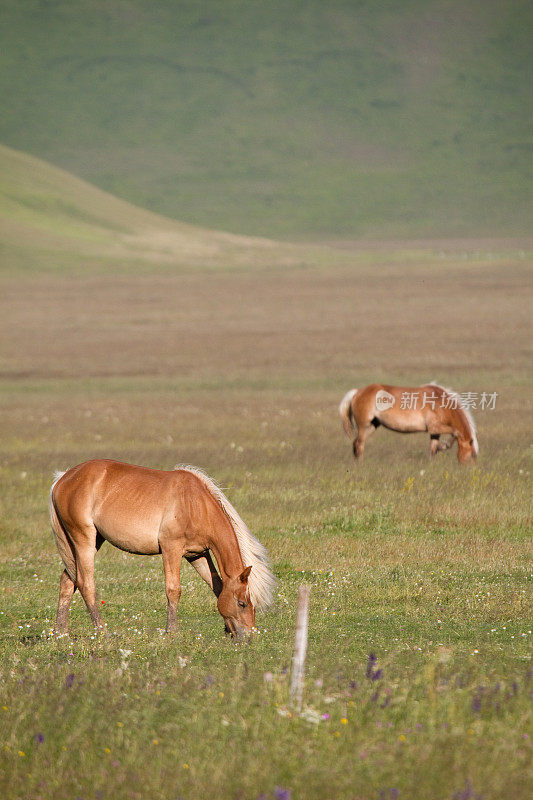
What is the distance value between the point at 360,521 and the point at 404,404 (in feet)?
21.0

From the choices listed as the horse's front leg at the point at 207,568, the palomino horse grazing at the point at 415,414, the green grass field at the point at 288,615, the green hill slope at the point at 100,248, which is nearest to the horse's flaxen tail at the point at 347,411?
the palomino horse grazing at the point at 415,414

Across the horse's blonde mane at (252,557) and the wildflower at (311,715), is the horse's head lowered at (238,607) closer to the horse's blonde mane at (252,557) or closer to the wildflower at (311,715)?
the horse's blonde mane at (252,557)

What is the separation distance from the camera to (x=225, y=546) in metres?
9.98

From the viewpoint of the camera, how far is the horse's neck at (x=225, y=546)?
988 centimetres

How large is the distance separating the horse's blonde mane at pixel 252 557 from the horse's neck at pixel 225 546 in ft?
0.25

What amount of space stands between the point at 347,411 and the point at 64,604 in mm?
12159

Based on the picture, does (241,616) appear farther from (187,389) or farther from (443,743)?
(187,389)

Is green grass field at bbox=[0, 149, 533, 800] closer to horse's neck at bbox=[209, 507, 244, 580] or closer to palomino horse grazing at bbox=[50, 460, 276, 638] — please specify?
palomino horse grazing at bbox=[50, 460, 276, 638]

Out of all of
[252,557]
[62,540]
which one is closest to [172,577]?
[252,557]

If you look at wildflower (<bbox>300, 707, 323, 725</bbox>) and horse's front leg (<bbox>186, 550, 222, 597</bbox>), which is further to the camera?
horse's front leg (<bbox>186, 550, 222, 597</bbox>)

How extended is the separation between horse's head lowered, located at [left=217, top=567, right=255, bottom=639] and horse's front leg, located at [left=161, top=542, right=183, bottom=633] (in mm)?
675

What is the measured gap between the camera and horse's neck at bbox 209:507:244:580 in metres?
9.88

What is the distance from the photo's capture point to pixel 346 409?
2192 centimetres

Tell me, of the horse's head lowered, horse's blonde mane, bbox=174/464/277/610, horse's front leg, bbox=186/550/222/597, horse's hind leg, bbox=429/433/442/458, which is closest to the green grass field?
the horse's head lowered
